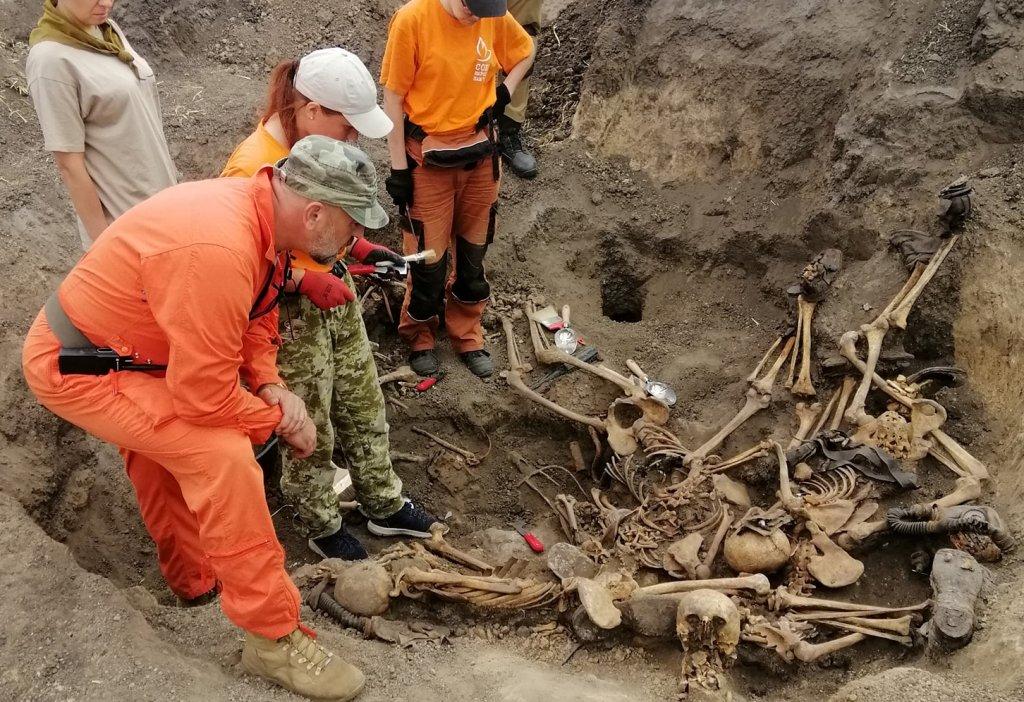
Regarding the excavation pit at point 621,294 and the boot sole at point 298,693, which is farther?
the excavation pit at point 621,294

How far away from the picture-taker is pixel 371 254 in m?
3.68

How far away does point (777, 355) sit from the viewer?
15.7 ft

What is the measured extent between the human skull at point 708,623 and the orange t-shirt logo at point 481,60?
2762 millimetres

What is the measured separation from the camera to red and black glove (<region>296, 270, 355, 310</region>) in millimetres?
2996

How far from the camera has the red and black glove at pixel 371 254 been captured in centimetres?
363

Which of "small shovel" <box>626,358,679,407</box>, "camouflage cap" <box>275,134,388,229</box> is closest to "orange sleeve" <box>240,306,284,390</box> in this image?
"camouflage cap" <box>275,134,388,229</box>

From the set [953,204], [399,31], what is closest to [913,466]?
[953,204]

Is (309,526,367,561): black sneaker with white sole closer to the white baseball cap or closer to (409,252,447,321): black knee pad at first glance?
(409,252,447,321): black knee pad

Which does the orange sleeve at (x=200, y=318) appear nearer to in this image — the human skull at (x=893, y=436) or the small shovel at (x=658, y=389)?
the small shovel at (x=658, y=389)

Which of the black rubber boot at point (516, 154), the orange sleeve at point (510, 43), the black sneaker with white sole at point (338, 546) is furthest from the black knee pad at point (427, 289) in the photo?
the black rubber boot at point (516, 154)

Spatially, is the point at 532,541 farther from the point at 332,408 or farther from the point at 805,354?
the point at 805,354

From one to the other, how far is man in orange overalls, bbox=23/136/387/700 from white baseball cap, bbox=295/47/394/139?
0.56 meters

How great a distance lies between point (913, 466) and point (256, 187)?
326 centimetres

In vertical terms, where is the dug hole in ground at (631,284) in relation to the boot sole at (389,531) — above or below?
above
